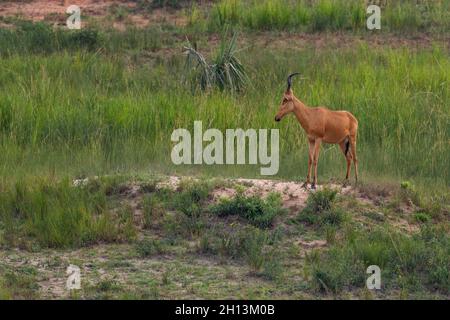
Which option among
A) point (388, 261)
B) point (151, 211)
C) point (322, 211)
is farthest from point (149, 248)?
point (388, 261)

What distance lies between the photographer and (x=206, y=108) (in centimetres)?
1330

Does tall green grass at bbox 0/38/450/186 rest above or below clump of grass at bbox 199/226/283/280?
above

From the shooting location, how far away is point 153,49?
645 inches

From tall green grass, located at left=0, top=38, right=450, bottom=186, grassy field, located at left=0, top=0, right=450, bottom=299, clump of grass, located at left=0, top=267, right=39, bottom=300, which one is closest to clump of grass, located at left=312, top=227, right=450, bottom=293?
grassy field, located at left=0, top=0, right=450, bottom=299

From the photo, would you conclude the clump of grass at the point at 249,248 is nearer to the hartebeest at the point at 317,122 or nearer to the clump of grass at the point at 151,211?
the clump of grass at the point at 151,211

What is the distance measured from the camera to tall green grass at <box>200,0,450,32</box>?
16.9m

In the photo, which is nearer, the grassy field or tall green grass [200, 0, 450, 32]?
the grassy field

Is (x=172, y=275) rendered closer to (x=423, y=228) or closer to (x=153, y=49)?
(x=423, y=228)

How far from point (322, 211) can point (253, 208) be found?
0.61 m

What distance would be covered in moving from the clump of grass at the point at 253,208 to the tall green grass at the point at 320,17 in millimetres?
6600

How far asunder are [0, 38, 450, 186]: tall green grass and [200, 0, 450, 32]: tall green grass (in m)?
0.91

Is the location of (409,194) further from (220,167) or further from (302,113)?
(220,167)

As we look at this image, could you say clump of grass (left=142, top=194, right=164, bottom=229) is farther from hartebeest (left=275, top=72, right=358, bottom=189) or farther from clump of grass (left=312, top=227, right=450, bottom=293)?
clump of grass (left=312, top=227, right=450, bottom=293)

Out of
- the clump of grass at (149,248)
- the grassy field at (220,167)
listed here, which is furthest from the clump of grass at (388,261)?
the clump of grass at (149,248)
